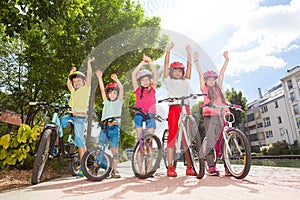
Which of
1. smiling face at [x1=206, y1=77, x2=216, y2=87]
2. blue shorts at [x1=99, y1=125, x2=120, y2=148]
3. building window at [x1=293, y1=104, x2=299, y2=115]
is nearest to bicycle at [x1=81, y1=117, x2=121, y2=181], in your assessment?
blue shorts at [x1=99, y1=125, x2=120, y2=148]

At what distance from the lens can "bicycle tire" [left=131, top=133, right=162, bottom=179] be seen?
4066mm

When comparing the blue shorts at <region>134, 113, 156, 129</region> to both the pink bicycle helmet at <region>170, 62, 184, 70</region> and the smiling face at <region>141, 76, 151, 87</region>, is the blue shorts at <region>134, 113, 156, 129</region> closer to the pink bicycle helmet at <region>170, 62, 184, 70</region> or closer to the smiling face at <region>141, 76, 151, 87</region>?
the smiling face at <region>141, 76, 151, 87</region>

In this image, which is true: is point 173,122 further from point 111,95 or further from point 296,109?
point 296,109

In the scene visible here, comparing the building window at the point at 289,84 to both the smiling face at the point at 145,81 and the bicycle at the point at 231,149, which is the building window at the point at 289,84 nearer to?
the bicycle at the point at 231,149

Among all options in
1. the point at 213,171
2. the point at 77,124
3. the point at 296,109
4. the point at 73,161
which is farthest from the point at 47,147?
the point at 296,109

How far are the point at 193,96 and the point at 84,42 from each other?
8.77 meters

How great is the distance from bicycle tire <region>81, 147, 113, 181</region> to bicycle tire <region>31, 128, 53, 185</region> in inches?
25.5

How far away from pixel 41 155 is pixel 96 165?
0.96 metres

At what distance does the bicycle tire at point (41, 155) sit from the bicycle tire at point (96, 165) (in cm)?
65

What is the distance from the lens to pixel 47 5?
17.4ft

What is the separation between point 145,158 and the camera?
4180 mm

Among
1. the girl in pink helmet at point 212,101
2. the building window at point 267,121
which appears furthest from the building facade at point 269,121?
the girl in pink helmet at point 212,101

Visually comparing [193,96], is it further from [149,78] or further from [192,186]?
[192,186]

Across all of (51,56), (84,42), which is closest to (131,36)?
(84,42)
